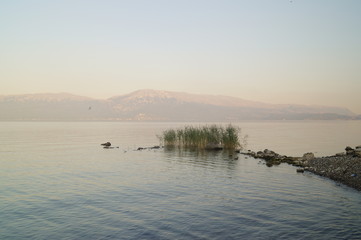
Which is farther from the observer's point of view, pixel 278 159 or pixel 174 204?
pixel 278 159

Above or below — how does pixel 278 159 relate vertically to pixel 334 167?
below

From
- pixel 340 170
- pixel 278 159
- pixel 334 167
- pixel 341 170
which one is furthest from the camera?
pixel 278 159

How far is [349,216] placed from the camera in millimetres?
15898

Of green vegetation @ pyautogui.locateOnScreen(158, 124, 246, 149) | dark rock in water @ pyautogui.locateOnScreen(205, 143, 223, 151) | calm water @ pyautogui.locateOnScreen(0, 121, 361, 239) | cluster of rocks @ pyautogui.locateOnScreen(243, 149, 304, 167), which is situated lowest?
calm water @ pyautogui.locateOnScreen(0, 121, 361, 239)

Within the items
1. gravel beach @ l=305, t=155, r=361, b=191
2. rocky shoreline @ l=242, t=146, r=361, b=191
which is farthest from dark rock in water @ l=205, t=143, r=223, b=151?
gravel beach @ l=305, t=155, r=361, b=191

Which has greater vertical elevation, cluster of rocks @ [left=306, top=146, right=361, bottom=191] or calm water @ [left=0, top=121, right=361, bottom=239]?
cluster of rocks @ [left=306, top=146, right=361, bottom=191]

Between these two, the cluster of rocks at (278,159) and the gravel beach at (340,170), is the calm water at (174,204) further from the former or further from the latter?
the cluster of rocks at (278,159)

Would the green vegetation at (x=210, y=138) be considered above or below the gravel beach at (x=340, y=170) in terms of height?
above

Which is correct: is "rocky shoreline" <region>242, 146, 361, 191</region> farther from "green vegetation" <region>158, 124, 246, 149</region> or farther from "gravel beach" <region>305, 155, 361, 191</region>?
"green vegetation" <region>158, 124, 246, 149</region>

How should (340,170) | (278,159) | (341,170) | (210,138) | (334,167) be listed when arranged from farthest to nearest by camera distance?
(210,138) → (278,159) → (334,167) → (340,170) → (341,170)

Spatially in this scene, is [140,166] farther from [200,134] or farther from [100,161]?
[200,134]

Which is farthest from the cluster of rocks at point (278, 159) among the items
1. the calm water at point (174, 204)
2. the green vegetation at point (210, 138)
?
the green vegetation at point (210, 138)

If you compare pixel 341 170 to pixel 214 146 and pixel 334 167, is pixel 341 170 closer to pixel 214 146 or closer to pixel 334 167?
pixel 334 167

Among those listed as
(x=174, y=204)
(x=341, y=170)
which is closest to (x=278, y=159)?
(x=341, y=170)
